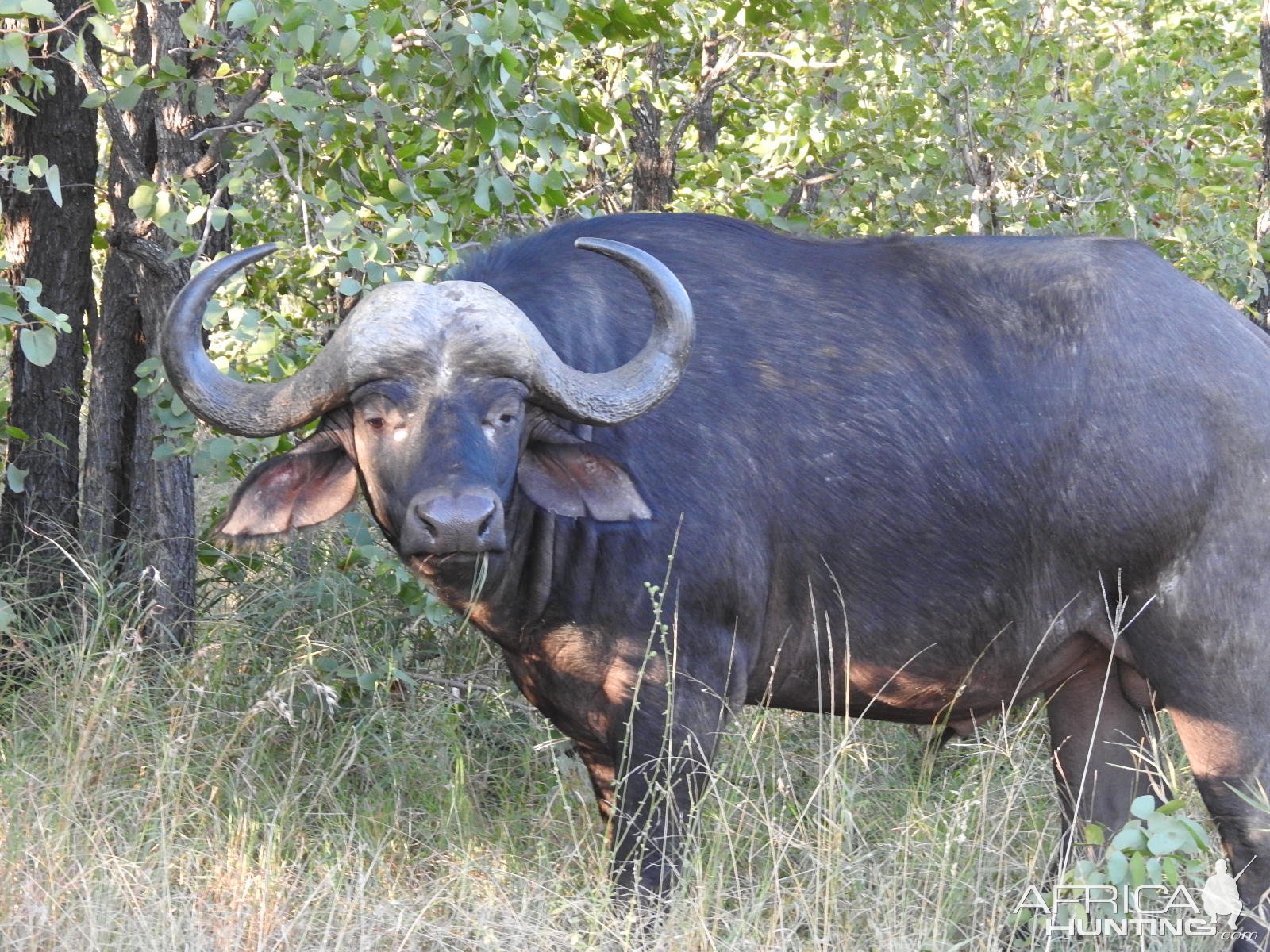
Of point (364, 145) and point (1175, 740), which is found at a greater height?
point (364, 145)

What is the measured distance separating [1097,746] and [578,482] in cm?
174

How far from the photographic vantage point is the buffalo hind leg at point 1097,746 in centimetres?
410

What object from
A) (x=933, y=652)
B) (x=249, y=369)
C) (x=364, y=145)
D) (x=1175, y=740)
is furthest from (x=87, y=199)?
(x=1175, y=740)

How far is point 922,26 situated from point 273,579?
3.12 meters

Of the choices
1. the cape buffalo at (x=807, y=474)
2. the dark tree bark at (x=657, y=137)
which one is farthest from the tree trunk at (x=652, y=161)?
the cape buffalo at (x=807, y=474)

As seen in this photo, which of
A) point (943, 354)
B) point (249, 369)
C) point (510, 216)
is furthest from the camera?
point (510, 216)

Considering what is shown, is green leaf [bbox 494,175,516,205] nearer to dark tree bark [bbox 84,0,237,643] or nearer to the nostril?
dark tree bark [bbox 84,0,237,643]

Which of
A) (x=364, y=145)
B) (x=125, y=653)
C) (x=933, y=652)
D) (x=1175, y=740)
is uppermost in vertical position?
(x=364, y=145)

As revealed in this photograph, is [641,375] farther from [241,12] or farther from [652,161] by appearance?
[652,161]

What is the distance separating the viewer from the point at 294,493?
360 cm

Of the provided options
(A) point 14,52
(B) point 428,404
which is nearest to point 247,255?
(B) point 428,404

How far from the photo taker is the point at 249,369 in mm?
4113

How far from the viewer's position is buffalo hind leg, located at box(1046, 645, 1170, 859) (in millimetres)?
4102

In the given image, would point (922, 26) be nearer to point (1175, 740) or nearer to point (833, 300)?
point (833, 300)
